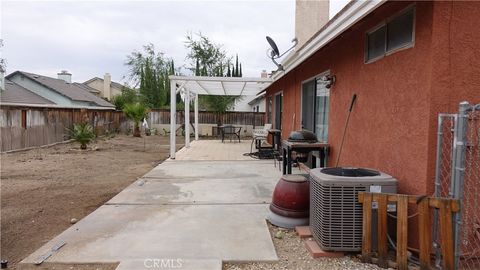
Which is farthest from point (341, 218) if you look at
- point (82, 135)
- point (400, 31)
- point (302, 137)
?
point (82, 135)

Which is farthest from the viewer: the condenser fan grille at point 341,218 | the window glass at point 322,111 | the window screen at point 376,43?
the window glass at point 322,111

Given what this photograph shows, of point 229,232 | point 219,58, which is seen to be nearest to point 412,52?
point 229,232

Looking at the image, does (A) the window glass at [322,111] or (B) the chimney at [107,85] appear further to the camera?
(B) the chimney at [107,85]

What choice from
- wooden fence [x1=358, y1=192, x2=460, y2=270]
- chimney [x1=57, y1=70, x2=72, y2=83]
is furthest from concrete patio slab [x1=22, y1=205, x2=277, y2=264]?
chimney [x1=57, y1=70, x2=72, y2=83]

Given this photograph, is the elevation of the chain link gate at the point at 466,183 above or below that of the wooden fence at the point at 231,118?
below

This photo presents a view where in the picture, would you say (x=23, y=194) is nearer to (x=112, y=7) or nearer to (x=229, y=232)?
(x=229, y=232)

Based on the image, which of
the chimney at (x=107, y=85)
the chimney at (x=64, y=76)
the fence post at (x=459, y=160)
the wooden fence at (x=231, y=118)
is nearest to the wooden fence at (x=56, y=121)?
the wooden fence at (x=231, y=118)

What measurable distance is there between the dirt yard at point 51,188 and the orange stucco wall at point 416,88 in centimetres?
379

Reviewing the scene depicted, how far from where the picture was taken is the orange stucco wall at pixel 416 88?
254 cm

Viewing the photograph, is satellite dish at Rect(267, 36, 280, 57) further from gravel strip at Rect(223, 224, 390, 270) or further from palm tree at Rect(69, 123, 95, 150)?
palm tree at Rect(69, 123, 95, 150)

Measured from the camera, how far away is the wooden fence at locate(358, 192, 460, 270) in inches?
91.9

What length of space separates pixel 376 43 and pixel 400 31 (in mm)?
545

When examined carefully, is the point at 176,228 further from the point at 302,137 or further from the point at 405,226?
the point at 302,137

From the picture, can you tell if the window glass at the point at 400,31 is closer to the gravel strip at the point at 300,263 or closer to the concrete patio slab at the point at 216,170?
the gravel strip at the point at 300,263
